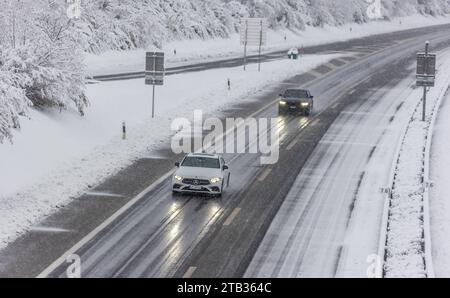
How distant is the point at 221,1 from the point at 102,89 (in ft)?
163

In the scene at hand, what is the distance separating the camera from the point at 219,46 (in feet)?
→ 249

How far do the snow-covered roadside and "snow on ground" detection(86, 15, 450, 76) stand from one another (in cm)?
2475

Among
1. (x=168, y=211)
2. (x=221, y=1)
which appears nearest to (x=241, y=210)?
(x=168, y=211)

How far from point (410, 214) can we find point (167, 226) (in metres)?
7.42

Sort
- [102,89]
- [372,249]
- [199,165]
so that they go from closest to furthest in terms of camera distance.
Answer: [372,249] < [199,165] < [102,89]

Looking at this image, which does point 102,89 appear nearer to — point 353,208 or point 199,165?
point 199,165

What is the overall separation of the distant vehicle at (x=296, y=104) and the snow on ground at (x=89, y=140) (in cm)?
367

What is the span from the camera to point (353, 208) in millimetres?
22484

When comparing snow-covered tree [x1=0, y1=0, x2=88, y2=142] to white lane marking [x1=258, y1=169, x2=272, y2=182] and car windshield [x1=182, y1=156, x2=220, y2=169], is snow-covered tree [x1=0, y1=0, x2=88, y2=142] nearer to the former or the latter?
car windshield [x1=182, y1=156, x2=220, y2=169]

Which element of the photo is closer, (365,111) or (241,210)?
(241,210)

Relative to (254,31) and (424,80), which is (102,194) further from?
(254,31)

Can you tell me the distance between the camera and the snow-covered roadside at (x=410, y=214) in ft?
56.4
